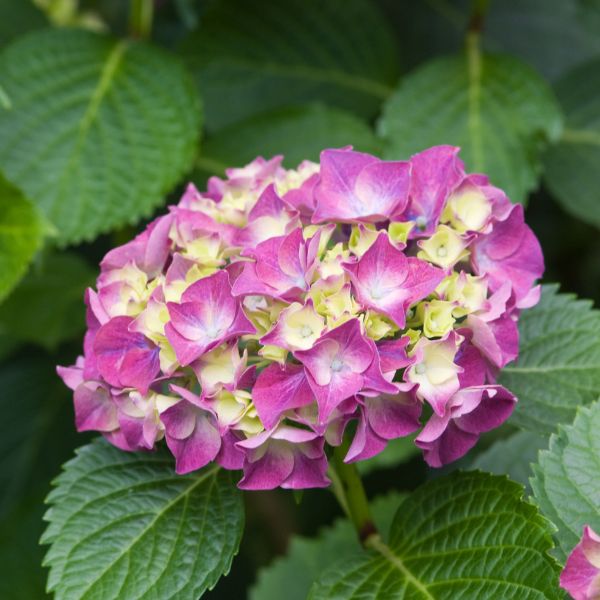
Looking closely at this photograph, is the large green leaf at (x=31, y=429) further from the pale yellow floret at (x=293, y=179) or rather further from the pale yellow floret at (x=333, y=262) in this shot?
the pale yellow floret at (x=333, y=262)

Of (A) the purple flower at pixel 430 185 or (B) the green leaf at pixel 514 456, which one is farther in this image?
(B) the green leaf at pixel 514 456

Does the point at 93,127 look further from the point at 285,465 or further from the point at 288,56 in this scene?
the point at 285,465

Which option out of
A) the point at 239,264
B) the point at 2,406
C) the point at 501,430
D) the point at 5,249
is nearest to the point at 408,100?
the point at 501,430

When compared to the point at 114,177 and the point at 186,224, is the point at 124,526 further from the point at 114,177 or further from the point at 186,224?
the point at 114,177

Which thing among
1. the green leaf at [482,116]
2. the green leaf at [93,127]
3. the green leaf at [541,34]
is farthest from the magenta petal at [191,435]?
the green leaf at [541,34]

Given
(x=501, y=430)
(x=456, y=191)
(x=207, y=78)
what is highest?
(x=456, y=191)

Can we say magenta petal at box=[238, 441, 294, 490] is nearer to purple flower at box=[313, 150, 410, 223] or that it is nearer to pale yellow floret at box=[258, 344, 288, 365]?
pale yellow floret at box=[258, 344, 288, 365]
